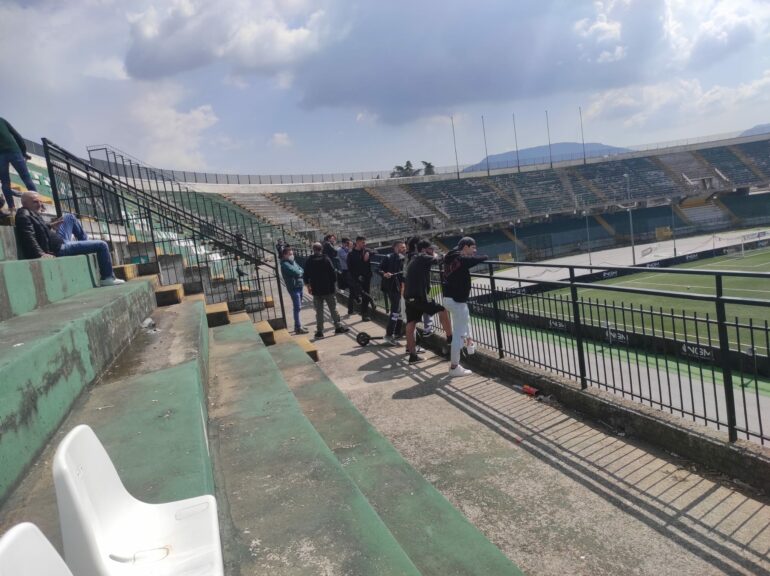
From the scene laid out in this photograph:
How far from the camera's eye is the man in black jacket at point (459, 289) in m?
6.27

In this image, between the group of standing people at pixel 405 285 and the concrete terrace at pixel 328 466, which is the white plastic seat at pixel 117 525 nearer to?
the concrete terrace at pixel 328 466

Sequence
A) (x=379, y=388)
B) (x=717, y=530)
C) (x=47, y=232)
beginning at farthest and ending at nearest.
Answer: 1. (x=379, y=388)
2. (x=47, y=232)
3. (x=717, y=530)

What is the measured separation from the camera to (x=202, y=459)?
235 cm

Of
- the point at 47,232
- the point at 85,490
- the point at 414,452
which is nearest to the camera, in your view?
the point at 85,490

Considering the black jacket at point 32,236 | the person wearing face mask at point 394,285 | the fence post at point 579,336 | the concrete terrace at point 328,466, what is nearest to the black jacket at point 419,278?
the person wearing face mask at point 394,285

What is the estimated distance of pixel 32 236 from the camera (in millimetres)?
5043

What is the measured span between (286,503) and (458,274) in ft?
14.0

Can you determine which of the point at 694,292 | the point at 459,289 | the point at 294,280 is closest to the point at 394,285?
the point at 294,280

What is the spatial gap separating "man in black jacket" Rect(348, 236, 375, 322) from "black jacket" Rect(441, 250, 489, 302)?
13.4 ft

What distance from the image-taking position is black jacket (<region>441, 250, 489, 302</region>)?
625 cm

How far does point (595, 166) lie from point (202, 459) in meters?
64.8

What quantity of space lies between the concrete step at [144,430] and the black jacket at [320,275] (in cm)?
470

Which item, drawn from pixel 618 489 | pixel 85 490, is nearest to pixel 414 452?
pixel 618 489

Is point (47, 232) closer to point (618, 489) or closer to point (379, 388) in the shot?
point (379, 388)
